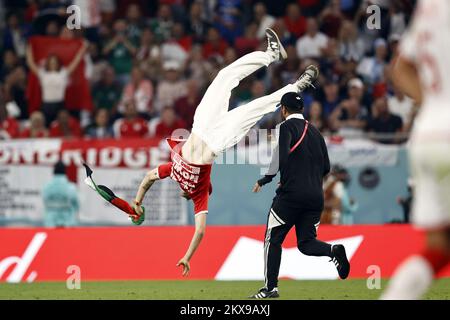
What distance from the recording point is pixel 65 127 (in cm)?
2148

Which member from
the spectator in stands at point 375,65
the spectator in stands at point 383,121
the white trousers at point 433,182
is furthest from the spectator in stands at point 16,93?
the white trousers at point 433,182

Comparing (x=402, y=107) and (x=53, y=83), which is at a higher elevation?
(x=53, y=83)

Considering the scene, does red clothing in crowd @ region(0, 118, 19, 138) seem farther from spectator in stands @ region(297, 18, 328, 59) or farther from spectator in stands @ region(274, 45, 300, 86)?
spectator in stands @ region(297, 18, 328, 59)

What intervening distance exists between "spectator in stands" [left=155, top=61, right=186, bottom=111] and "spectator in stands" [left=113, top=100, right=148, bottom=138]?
3.94ft

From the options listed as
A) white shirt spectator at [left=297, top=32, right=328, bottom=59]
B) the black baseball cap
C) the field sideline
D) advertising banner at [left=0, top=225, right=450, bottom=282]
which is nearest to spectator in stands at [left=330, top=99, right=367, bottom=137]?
white shirt spectator at [left=297, top=32, right=328, bottom=59]

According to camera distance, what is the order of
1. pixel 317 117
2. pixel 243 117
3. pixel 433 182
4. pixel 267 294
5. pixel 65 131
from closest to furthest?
pixel 433 182
pixel 267 294
pixel 243 117
pixel 317 117
pixel 65 131

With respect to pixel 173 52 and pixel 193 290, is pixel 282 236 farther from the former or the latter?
pixel 173 52

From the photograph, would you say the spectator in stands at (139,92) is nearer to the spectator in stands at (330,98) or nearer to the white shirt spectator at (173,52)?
the white shirt spectator at (173,52)

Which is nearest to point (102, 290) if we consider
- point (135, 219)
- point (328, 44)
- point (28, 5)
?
point (135, 219)

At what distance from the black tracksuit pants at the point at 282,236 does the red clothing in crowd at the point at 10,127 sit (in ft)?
30.4

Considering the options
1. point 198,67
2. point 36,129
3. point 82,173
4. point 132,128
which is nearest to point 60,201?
point 82,173

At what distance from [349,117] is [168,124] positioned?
11.2 feet

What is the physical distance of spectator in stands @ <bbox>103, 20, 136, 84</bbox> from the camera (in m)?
23.9

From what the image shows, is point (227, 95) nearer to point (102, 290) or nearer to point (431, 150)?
point (102, 290)
